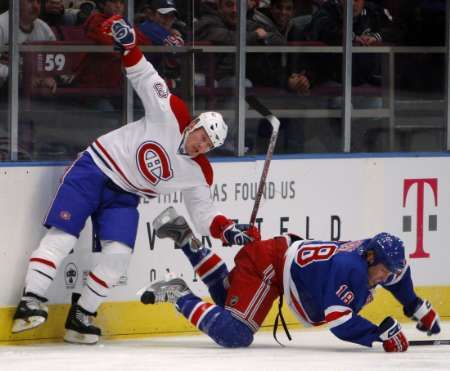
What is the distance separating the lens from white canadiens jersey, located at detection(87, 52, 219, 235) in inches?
234

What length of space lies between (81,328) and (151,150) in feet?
2.50

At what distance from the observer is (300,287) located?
5.85 metres

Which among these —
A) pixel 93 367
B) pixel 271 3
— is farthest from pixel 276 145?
pixel 93 367

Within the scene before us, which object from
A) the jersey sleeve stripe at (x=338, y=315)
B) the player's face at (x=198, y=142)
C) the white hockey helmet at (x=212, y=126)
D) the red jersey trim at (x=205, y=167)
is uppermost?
the white hockey helmet at (x=212, y=126)

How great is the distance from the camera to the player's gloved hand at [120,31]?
582 centimetres

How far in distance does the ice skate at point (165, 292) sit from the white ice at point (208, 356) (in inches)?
7.5

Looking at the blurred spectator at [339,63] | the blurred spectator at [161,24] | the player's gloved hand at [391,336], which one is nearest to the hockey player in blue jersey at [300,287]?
the player's gloved hand at [391,336]

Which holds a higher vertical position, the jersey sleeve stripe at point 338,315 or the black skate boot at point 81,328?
the jersey sleeve stripe at point 338,315

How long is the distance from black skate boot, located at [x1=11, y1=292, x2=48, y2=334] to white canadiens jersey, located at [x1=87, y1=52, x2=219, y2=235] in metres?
0.57

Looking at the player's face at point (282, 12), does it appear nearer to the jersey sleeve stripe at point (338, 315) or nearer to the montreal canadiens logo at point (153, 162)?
the montreal canadiens logo at point (153, 162)

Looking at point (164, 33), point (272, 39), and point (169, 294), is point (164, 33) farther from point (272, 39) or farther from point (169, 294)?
point (169, 294)

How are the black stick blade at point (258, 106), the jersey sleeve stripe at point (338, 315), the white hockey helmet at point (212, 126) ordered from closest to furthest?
the jersey sleeve stripe at point (338, 315) < the white hockey helmet at point (212, 126) < the black stick blade at point (258, 106)

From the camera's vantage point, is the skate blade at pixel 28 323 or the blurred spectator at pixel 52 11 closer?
the skate blade at pixel 28 323

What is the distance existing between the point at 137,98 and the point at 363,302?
139 cm
